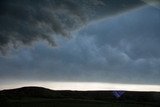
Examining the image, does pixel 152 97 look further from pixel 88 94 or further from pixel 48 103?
pixel 48 103

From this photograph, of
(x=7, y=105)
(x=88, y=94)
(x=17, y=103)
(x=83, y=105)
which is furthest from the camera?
(x=88, y=94)

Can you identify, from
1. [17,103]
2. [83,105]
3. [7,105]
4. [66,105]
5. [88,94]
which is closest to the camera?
[7,105]

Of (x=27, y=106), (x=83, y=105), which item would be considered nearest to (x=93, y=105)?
(x=83, y=105)

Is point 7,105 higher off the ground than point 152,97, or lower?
lower

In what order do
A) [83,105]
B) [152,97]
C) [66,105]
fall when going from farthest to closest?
[152,97] → [83,105] → [66,105]

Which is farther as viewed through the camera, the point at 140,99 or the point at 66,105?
the point at 140,99

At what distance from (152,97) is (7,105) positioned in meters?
20.7

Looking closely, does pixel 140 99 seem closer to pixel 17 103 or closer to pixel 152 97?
pixel 152 97

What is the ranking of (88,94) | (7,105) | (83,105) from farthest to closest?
(88,94)
(83,105)
(7,105)

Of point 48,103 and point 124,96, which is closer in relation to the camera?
point 48,103

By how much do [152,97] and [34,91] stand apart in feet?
46.0

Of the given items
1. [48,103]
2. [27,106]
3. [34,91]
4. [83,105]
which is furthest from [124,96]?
[27,106]

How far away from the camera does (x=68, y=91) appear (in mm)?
36844

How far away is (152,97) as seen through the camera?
111ft
